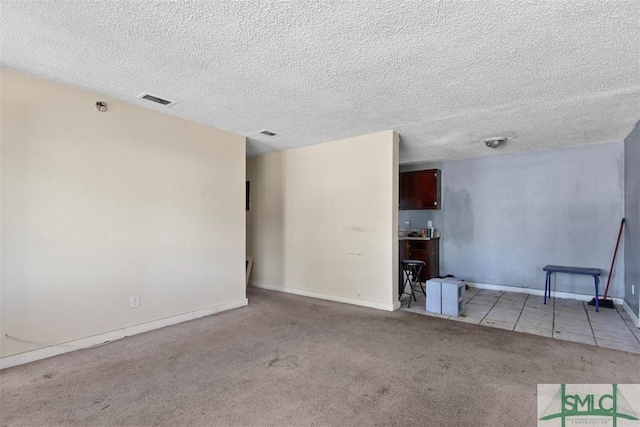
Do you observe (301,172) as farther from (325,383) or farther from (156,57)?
(325,383)

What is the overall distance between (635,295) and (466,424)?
3.46m

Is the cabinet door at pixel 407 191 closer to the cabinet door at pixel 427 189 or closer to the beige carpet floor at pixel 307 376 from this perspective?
the cabinet door at pixel 427 189

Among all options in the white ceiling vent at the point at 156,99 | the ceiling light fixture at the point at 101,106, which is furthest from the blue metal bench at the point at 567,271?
the ceiling light fixture at the point at 101,106

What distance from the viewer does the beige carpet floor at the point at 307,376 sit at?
194cm

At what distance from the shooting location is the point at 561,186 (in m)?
5.05

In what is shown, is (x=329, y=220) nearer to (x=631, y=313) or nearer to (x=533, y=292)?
(x=533, y=292)

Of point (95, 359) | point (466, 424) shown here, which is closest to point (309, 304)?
point (95, 359)

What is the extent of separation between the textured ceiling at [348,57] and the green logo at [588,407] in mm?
2274

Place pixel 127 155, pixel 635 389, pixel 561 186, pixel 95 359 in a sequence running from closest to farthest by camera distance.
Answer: pixel 635 389 → pixel 95 359 → pixel 127 155 → pixel 561 186

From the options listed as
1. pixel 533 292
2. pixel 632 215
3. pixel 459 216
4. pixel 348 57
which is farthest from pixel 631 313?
pixel 348 57

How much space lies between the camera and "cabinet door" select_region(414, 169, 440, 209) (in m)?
6.14

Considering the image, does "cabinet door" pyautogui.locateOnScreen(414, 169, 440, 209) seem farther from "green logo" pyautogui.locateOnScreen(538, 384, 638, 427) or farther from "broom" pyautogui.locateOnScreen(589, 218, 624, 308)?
"green logo" pyautogui.locateOnScreen(538, 384, 638, 427)

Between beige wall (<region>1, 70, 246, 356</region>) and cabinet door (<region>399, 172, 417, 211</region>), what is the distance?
146 inches

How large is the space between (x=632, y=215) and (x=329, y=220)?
3855 mm
